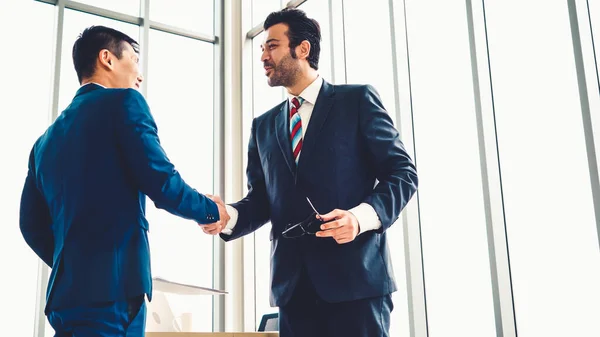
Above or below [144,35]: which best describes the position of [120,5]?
above

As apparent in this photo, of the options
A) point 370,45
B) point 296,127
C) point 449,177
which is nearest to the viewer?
point 296,127

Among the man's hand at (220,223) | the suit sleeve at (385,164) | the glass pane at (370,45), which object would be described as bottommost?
the man's hand at (220,223)

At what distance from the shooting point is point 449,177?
129 inches

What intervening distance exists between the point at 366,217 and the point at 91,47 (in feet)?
3.50

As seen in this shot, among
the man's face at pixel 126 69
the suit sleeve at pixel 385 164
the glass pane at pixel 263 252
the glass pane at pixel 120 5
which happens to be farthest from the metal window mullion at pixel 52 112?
the suit sleeve at pixel 385 164

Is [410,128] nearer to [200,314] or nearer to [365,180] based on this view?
[365,180]

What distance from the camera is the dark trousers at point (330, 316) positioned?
1700 millimetres

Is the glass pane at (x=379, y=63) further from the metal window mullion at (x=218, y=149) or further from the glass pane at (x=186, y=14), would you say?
the glass pane at (x=186, y=14)

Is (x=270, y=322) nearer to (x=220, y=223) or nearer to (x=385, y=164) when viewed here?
(x=220, y=223)

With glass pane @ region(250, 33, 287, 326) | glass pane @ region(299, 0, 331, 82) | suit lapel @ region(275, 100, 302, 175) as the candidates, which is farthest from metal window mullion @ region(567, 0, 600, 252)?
glass pane @ region(250, 33, 287, 326)

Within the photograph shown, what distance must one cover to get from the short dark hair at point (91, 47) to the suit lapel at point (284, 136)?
0.58 m

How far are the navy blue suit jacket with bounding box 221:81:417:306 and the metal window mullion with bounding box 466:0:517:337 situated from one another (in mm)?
1233

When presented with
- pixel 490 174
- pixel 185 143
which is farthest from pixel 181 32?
pixel 490 174

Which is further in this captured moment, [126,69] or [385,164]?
[126,69]
